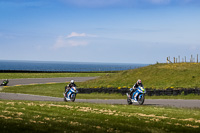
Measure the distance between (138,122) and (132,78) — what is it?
30236 millimetres

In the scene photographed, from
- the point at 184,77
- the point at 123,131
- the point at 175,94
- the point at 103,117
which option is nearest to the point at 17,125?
the point at 123,131

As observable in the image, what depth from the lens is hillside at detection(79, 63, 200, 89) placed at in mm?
38906

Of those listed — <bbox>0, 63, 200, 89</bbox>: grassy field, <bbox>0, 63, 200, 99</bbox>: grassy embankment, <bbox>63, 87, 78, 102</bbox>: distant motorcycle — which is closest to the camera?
<bbox>63, 87, 78, 102</bbox>: distant motorcycle

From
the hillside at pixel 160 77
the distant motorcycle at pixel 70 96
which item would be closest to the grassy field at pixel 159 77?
the hillside at pixel 160 77

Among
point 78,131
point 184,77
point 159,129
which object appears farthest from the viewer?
point 184,77

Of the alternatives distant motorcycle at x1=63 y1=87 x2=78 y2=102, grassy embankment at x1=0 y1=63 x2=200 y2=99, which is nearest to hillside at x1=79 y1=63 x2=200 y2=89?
grassy embankment at x1=0 y1=63 x2=200 y2=99

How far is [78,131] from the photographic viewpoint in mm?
11234

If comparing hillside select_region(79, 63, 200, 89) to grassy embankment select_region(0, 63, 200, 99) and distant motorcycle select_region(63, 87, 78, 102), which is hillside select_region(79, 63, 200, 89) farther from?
distant motorcycle select_region(63, 87, 78, 102)

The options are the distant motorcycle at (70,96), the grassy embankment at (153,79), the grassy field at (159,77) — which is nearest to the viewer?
the distant motorcycle at (70,96)

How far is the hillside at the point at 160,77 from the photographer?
38906mm

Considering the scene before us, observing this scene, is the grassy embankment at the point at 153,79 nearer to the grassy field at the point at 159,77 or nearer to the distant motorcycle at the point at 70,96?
the grassy field at the point at 159,77

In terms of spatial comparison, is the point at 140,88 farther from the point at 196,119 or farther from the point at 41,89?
the point at 41,89

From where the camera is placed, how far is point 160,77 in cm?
4244

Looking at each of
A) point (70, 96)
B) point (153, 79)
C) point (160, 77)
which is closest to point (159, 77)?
point (160, 77)
